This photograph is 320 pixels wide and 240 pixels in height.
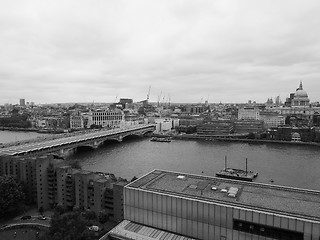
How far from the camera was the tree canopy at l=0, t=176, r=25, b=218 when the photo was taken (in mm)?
8430

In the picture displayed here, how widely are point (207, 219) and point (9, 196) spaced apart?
22.0 feet

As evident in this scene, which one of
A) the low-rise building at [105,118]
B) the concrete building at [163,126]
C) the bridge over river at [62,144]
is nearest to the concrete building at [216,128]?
the concrete building at [163,126]

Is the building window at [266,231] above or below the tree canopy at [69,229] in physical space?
above

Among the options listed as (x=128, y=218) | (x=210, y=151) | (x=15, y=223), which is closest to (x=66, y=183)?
(x=15, y=223)

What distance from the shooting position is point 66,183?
9.27m

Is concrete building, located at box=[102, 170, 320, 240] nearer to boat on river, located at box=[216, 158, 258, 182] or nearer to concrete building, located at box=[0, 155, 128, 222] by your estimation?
concrete building, located at box=[0, 155, 128, 222]

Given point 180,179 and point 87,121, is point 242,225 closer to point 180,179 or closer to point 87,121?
point 180,179

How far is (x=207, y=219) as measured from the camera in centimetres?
482

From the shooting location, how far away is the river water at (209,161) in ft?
45.0

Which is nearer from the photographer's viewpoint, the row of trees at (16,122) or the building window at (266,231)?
the building window at (266,231)

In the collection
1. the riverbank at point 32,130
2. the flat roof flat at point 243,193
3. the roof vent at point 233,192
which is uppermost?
the roof vent at point 233,192

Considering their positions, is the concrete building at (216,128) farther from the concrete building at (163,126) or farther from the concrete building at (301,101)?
the concrete building at (301,101)

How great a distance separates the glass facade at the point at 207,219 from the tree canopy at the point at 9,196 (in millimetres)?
4879

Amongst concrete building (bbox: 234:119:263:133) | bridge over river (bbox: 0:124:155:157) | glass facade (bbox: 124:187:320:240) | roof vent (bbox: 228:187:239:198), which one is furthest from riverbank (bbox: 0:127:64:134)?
roof vent (bbox: 228:187:239:198)
